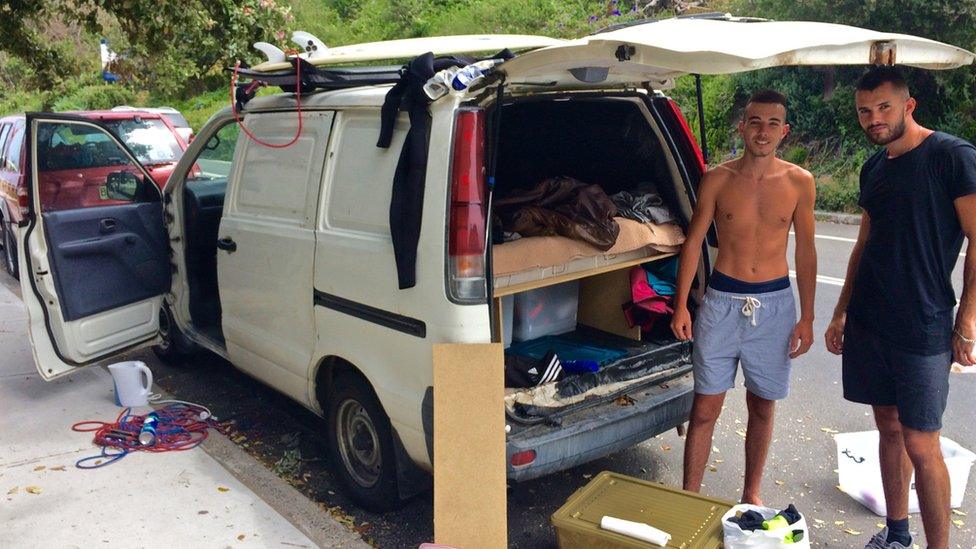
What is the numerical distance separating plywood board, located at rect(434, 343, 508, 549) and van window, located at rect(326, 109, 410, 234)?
0.65m

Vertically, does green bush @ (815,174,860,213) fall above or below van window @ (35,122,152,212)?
below

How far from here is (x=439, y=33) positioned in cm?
2370

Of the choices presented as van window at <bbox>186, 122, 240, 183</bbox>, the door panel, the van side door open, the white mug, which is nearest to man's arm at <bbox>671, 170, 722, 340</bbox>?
the van side door open

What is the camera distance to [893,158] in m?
3.18

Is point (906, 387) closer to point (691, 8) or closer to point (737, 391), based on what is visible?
point (737, 391)

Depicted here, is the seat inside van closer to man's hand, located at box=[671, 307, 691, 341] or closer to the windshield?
man's hand, located at box=[671, 307, 691, 341]

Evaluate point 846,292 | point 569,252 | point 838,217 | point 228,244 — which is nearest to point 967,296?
point 846,292

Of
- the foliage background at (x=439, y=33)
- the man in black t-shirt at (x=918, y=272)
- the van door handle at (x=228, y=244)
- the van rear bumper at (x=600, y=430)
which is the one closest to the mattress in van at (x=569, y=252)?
Answer: the van rear bumper at (x=600, y=430)

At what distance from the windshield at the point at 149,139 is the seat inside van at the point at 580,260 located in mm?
7894

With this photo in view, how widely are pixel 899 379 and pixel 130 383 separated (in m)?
4.21

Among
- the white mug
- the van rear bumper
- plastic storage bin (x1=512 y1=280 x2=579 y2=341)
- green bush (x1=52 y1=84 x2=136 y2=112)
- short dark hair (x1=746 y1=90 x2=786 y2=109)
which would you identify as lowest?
the white mug

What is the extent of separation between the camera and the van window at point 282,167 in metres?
3.70

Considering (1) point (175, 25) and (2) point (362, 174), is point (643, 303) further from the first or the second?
(1) point (175, 25)

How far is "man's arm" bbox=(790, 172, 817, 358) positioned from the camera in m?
3.36
